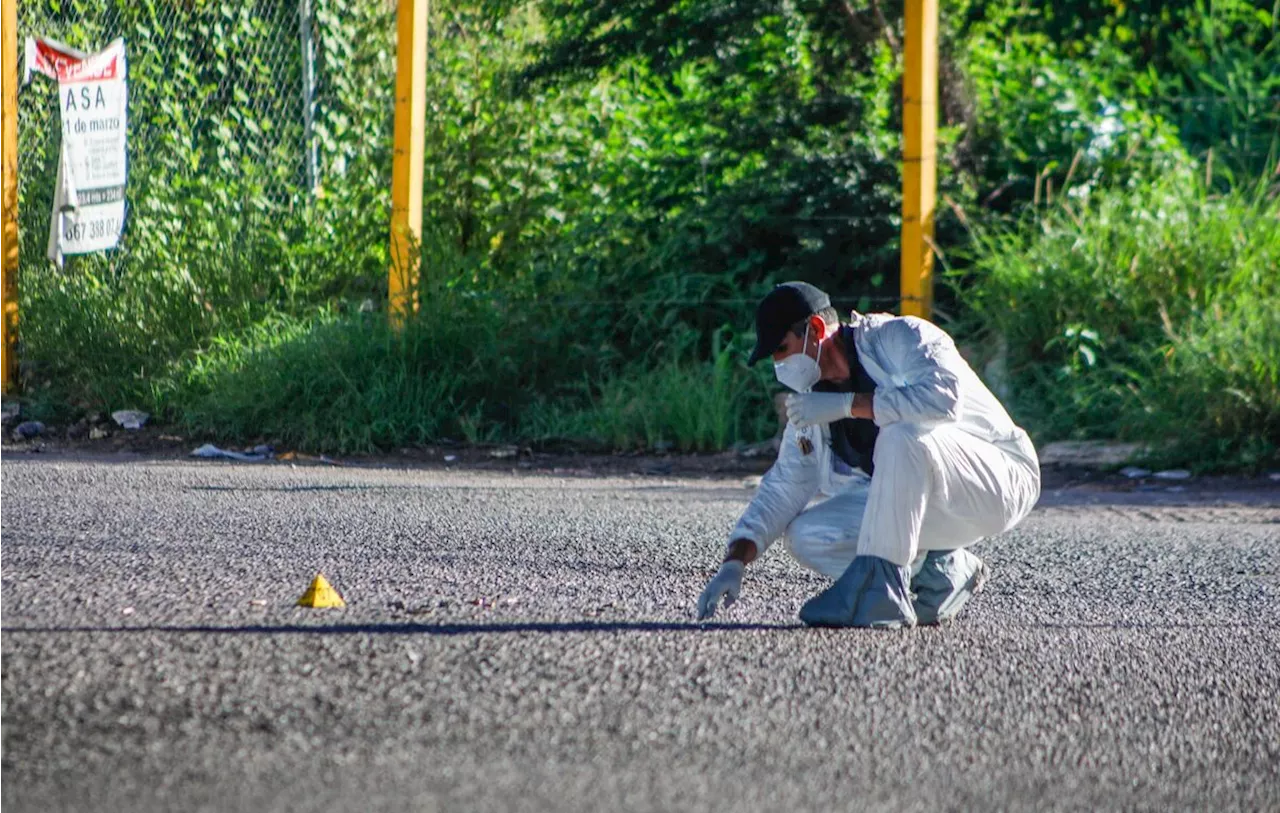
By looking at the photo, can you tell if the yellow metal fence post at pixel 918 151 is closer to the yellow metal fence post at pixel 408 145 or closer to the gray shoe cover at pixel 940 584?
the yellow metal fence post at pixel 408 145

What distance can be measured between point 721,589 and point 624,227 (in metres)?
6.48

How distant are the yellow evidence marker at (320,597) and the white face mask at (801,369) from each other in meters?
1.43

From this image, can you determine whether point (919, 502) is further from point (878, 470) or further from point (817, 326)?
point (817, 326)

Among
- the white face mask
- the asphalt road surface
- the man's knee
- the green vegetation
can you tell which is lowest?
the asphalt road surface

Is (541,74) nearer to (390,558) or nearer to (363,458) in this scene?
(363,458)

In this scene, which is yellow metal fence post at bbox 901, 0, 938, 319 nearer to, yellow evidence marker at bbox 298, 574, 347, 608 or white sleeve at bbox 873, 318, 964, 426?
white sleeve at bbox 873, 318, 964, 426

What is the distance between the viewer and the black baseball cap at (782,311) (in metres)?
4.26

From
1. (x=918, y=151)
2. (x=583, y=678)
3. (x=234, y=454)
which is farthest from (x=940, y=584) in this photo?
(x=918, y=151)

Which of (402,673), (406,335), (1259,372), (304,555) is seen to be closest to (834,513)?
(402,673)

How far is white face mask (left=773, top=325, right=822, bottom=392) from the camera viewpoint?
4.34m

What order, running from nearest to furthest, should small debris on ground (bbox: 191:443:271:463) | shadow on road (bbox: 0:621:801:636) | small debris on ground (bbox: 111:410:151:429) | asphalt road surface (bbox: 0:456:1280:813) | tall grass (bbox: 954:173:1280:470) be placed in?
asphalt road surface (bbox: 0:456:1280:813), shadow on road (bbox: 0:621:801:636), tall grass (bbox: 954:173:1280:470), small debris on ground (bbox: 191:443:271:463), small debris on ground (bbox: 111:410:151:429)

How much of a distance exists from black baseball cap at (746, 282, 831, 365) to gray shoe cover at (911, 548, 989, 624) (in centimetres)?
81

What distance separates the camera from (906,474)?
14.1 feet

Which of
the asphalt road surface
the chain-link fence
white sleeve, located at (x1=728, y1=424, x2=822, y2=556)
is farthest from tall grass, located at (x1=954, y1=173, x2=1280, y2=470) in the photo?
white sleeve, located at (x1=728, y1=424, x2=822, y2=556)
